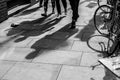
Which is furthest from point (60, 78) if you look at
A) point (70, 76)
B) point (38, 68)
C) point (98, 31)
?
point (98, 31)

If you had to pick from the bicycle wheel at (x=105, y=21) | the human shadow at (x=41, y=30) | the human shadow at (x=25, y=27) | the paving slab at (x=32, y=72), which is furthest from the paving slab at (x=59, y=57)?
the human shadow at (x=25, y=27)

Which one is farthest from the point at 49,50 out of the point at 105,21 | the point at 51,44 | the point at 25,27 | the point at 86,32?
the point at 25,27

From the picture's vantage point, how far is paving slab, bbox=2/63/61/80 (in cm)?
480

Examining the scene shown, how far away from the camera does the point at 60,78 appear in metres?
4.73

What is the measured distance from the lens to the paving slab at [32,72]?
480cm

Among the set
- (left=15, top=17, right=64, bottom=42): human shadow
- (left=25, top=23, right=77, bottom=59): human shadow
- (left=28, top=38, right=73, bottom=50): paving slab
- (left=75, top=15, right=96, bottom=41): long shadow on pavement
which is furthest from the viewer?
(left=15, top=17, right=64, bottom=42): human shadow

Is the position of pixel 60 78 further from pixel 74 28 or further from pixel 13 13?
pixel 13 13

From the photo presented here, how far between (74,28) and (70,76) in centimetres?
319

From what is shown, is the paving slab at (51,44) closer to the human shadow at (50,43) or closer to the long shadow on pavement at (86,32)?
the human shadow at (50,43)

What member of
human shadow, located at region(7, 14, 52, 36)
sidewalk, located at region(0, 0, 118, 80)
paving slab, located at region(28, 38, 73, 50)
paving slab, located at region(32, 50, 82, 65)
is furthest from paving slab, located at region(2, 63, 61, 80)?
human shadow, located at region(7, 14, 52, 36)

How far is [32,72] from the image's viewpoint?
501 centimetres

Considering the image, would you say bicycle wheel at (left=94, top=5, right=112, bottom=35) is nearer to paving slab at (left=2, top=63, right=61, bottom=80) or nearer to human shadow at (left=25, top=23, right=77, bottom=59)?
human shadow at (left=25, top=23, right=77, bottom=59)

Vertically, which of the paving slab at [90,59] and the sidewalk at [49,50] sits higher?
the sidewalk at [49,50]

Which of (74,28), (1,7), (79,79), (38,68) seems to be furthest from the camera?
(1,7)
